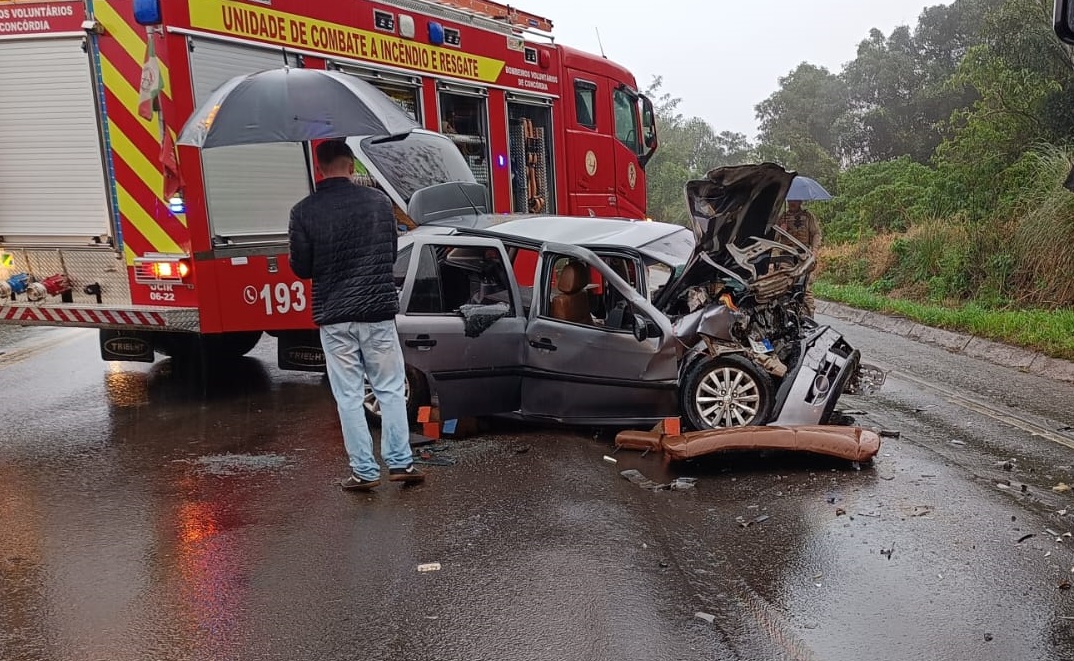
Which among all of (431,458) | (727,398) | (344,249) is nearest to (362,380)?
(344,249)

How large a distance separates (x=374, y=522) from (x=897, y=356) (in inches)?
278

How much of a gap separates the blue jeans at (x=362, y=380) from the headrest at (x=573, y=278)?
5.39 ft

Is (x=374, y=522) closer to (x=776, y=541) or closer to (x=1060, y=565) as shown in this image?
(x=776, y=541)

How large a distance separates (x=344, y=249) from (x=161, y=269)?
2682 millimetres

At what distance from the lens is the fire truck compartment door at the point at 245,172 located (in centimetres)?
705

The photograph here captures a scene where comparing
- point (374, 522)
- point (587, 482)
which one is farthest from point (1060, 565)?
point (374, 522)

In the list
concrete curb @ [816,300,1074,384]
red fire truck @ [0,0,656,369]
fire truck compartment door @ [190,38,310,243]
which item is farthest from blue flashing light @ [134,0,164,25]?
concrete curb @ [816,300,1074,384]

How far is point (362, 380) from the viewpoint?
17.9 feet

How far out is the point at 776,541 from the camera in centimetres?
446

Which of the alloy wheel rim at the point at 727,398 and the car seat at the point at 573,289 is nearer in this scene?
the alloy wheel rim at the point at 727,398

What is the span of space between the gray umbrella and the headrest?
164cm

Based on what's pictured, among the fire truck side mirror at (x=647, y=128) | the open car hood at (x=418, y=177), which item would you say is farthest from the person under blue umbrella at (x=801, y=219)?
the fire truck side mirror at (x=647, y=128)

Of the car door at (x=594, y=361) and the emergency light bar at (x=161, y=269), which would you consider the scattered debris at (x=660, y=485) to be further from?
the emergency light bar at (x=161, y=269)

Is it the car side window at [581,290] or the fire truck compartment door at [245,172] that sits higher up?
the fire truck compartment door at [245,172]
